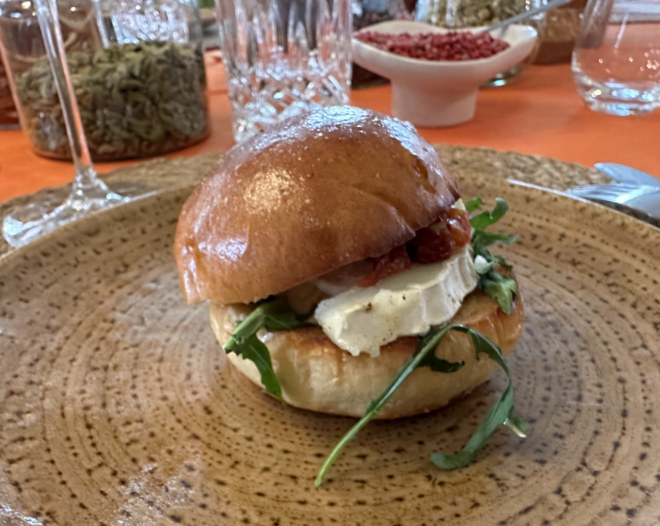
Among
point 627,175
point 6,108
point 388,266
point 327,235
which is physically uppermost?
point 327,235


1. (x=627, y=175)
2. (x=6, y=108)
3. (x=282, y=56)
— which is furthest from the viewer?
(x=6, y=108)

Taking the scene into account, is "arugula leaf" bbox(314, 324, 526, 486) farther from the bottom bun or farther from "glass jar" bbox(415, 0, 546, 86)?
Answer: "glass jar" bbox(415, 0, 546, 86)

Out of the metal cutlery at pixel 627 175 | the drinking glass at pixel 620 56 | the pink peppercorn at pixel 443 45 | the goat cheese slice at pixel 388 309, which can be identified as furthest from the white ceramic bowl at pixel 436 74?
the goat cheese slice at pixel 388 309

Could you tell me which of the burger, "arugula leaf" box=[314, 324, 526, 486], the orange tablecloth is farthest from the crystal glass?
"arugula leaf" box=[314, 324, 526, 486]

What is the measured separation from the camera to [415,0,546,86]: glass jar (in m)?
3.42

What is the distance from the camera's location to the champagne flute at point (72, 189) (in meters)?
2.28

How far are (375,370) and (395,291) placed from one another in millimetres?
181

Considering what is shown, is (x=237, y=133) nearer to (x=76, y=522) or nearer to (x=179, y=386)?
(x=179, y=386)

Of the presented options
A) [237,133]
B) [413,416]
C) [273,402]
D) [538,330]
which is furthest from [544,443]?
[237,133]

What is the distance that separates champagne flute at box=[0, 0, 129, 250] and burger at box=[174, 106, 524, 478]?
1164 mm

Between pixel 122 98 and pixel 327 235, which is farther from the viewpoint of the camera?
pixel 122 98

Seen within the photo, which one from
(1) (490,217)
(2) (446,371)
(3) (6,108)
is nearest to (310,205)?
(2) (446,371)

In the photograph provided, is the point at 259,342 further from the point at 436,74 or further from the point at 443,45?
the point at 443,45

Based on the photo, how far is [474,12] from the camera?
3545 mm
